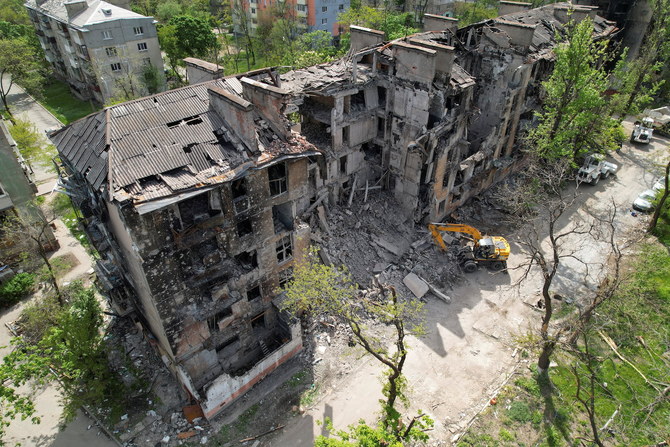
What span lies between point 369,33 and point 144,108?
1986 centimetres

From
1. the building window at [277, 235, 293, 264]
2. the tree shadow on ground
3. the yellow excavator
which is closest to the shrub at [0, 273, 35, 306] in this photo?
the building window at [277, 235, 293, 264]

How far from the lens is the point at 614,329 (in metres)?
26.4

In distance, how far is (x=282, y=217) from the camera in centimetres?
2305

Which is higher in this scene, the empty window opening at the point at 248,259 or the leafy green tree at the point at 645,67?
the leafy green tree at the point at 645,67

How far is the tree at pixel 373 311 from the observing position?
18.6 m

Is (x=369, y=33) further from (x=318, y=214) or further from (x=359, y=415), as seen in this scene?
(x=359, y=415)

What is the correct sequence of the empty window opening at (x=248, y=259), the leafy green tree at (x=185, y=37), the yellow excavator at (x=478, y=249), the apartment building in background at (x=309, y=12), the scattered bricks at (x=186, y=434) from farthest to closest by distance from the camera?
the apartment building in background at (x=309, y=12), the leafy green tree at (x=185, y=37), the yellow excavator at (x=478, y=249), the empty window opening at (x=248, y=259), the scattered bricks at (x=186, y=434)

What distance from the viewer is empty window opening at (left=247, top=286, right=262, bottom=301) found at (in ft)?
76.3

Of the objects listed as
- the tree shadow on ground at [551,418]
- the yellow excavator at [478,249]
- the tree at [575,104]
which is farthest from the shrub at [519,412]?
the tree at [575,104]

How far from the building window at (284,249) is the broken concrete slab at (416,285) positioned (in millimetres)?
9838

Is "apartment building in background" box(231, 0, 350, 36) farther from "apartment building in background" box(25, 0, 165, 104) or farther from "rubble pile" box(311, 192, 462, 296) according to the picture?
"rubble pile" box(311, 192, 462, 296)

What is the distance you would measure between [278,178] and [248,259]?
4.71 m

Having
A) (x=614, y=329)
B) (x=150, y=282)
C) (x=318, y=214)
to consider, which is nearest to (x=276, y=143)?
(x=150, y=282)

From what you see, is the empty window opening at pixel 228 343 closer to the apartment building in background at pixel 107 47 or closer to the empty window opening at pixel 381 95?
the empty window opening at pixel 381 95
